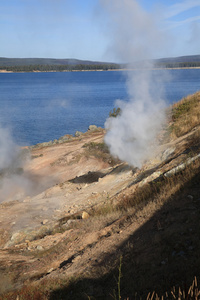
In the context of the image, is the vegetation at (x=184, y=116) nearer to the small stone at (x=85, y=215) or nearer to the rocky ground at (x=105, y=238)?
the rocky ground at (x=105, y=238)

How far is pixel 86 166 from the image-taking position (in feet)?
61.0

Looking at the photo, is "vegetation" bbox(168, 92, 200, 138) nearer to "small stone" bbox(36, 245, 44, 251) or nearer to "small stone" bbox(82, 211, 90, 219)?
"small stone" bbox(82, 211, 90, 219)

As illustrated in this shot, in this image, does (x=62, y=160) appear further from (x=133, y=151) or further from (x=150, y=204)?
(x=150, y=204)

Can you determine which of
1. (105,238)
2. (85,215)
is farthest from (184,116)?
(105,238)

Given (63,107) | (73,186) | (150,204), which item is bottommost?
(150,204)

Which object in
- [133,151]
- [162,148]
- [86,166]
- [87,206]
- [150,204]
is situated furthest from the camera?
[86,166]

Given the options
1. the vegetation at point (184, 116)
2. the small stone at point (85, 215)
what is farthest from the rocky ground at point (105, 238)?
the vegetation at point (184, 116)

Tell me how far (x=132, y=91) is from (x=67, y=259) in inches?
387

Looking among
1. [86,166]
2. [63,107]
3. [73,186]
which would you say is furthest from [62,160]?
[63,107]

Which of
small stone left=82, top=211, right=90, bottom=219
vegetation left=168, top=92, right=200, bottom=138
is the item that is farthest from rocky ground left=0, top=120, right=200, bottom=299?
vegetation left=168, top=92, right=200, bottom=138

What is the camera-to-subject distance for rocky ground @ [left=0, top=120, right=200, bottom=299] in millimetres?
4992

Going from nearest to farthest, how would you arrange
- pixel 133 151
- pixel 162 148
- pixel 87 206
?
pixel 87 206 → pixel 162 148 → pixel 133 151

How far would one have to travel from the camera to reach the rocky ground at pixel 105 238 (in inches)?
197

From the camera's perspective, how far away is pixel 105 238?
263 inches
